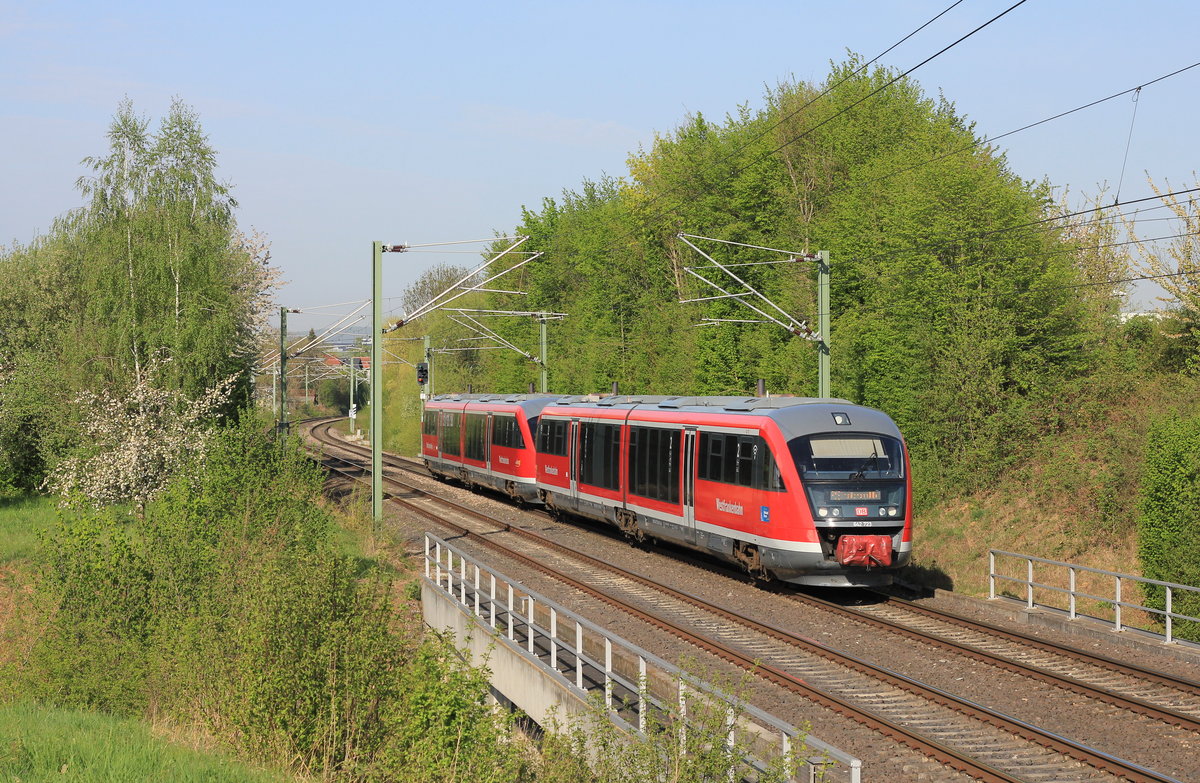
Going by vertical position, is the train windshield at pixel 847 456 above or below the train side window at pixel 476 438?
above

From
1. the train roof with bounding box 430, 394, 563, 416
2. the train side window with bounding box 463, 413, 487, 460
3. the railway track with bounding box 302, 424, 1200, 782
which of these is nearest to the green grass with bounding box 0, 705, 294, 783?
the railway track with bounding box 302, 424, 1200, 782

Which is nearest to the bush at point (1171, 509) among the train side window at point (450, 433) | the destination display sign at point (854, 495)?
the destination display sign at point (854, 495)

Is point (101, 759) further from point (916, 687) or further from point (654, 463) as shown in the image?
point (654, 463)

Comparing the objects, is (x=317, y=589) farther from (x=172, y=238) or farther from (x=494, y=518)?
(x=172, y=238)

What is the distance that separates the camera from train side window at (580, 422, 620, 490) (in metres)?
25.8

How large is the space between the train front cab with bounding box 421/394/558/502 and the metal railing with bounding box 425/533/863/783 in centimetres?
1193

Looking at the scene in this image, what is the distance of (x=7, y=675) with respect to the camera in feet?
55.1

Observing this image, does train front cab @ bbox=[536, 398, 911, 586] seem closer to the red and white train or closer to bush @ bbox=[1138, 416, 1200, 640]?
the red and white train

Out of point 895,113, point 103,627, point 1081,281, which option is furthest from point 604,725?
point 895,113

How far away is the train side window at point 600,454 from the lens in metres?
25.8

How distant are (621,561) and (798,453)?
6370 mm

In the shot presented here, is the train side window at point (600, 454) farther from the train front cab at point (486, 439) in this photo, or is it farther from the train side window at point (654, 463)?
the train front cab at point (486, 439)

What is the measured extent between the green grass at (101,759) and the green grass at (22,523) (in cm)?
1700

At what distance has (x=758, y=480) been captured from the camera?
61.5 feet
